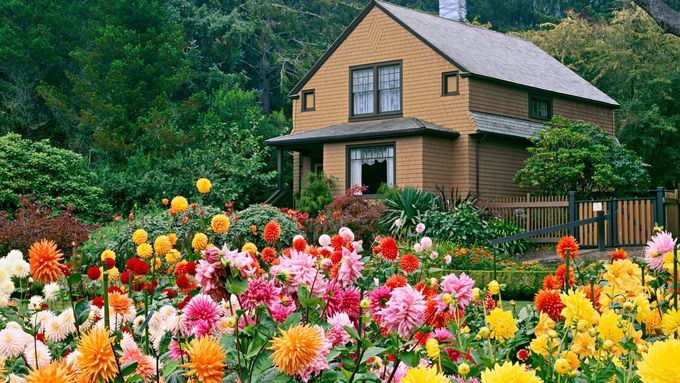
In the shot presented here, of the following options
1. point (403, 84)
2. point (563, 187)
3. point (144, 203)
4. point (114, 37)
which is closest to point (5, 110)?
point (114, 37)

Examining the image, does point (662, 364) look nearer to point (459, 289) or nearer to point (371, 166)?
point (459, 289)

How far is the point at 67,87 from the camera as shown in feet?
112

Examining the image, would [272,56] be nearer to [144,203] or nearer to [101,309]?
[144,203]

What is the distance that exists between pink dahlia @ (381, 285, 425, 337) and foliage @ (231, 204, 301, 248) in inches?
571

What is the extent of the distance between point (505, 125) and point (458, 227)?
592 cm

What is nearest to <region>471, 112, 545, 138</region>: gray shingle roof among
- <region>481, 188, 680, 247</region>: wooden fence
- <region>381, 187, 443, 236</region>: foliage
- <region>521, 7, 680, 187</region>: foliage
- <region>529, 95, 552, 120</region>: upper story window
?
<region>529, 95, 552, 120</region>: upper story window

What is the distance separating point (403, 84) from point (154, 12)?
1165cm

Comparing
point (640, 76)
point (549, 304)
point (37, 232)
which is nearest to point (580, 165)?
point (640, 76)

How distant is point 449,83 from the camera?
979 inches

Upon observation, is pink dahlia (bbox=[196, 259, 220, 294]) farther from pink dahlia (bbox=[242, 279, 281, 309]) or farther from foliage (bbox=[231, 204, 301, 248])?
foliage (bbox=[231, 204, 301, 248])

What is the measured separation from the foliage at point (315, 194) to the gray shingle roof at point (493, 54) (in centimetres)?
481

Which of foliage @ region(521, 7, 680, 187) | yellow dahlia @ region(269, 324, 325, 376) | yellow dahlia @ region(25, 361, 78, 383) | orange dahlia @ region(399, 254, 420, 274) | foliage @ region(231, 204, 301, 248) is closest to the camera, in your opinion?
yellow dahlia @ region(25, 361, 78, 383)

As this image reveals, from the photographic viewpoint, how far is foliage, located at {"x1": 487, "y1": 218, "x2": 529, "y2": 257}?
2062cm

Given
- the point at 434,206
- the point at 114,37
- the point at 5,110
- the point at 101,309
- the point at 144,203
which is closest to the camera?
the point at 101,309
